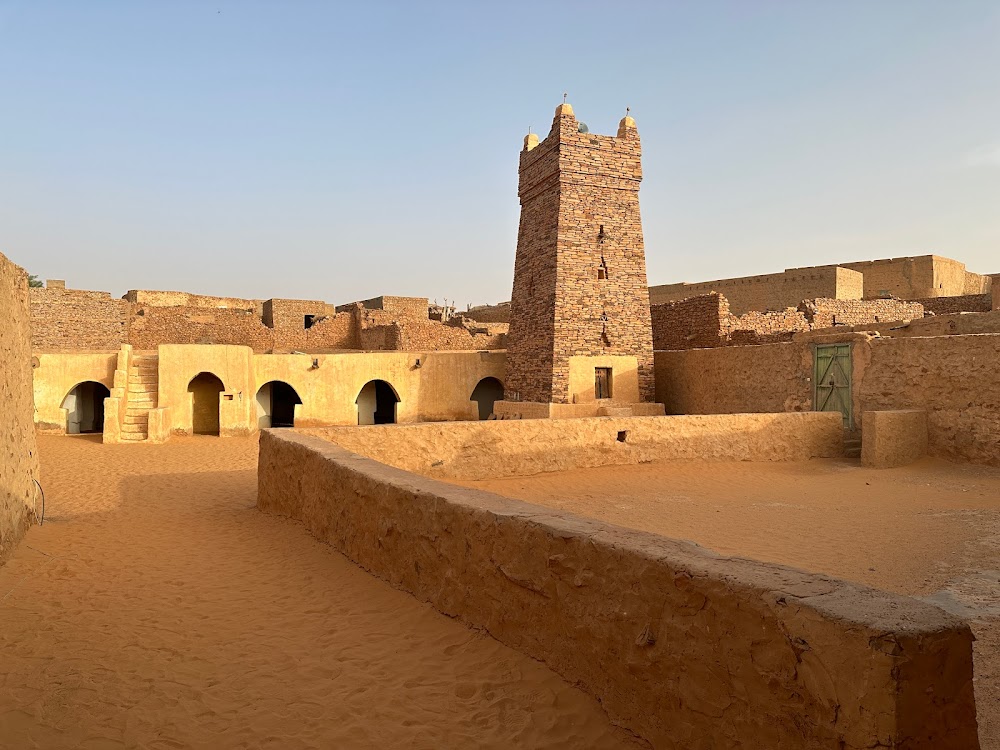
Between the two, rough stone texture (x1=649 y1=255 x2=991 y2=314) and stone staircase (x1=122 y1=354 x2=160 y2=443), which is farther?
rough stone texture (x1=649 y1=255 x2=991 y2=314)

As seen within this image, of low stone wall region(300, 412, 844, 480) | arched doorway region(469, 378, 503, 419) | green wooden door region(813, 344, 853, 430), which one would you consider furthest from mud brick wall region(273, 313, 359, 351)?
green wooden door region(813, 344, 853, 430)

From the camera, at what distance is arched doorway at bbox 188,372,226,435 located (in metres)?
19.0

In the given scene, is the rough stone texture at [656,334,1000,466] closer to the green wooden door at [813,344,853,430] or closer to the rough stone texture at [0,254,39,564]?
the green wooden door at [813,344,853,430]

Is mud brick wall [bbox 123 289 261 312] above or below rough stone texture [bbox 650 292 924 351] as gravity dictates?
above

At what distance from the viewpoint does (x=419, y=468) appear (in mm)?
9922

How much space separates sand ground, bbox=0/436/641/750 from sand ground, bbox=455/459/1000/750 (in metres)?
2.57

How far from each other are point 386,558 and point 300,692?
1.66 meters

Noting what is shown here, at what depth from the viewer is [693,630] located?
2.78 m

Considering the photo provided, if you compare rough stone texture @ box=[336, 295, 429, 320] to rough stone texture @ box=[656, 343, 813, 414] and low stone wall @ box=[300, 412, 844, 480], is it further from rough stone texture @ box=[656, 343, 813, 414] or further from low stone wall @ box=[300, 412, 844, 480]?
low stone wall @ box=[300, 412, 844, 480]

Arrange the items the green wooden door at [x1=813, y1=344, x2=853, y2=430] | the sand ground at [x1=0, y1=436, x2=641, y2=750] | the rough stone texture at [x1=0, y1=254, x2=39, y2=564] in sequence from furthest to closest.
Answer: the green wooden door at [x1=813, y1=344, x2=853, y2=430] < the rough stone texture at [x1=0, y1=254, x2=39, y2=564] < the sand ground at [x1=0, y1=436, x2=641, y2=750]

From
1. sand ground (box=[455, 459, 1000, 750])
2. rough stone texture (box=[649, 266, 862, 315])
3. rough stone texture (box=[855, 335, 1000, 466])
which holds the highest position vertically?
rough stone texture (box=[649, 266, 862, 315])

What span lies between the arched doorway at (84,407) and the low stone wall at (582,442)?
11565 millimetres

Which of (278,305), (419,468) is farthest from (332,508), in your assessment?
(278,305)


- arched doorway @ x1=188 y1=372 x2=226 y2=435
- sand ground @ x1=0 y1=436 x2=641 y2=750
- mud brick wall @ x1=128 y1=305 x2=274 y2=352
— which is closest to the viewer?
sand ground @ x1=0 y1=436 x2=641 y2=750
